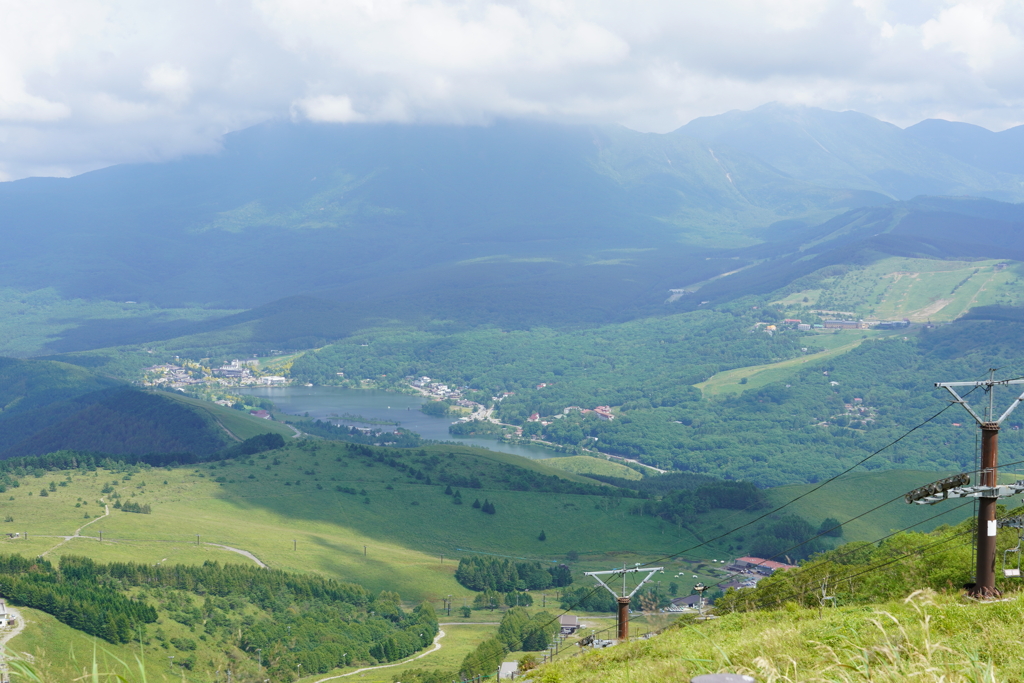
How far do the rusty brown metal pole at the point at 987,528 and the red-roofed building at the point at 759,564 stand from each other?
54228 mm

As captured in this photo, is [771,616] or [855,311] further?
[855,311]

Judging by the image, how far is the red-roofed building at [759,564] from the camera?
68.9 metres

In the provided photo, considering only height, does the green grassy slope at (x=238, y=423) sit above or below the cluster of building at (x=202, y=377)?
below

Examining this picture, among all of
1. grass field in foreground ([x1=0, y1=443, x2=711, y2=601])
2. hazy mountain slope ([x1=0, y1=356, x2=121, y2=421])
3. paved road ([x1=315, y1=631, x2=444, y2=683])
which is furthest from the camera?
hazy mountain slope ([x1=0, y1=356, x2=121, y2=421])

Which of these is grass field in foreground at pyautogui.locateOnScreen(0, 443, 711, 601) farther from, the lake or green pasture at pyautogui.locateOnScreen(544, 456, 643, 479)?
the lake

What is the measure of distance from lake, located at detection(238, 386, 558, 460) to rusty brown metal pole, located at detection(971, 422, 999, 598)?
114 m

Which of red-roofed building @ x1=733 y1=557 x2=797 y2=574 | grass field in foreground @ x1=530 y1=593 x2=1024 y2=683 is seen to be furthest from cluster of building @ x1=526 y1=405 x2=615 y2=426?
grass field in foreground @ x1=530 y1=593 x2=1024 y2=683

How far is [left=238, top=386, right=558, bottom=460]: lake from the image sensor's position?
461 feet

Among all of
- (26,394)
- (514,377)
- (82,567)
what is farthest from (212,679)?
(514,377)

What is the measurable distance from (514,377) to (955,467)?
99.0m

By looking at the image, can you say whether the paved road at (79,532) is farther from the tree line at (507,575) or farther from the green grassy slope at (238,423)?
the green grassy slope at (238,423)

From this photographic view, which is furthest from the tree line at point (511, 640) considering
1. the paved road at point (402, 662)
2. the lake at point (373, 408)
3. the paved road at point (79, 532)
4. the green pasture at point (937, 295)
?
the green pasture at point (937, 295)

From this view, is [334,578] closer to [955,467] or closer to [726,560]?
[726,560]

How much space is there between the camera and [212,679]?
44312 millimetres
